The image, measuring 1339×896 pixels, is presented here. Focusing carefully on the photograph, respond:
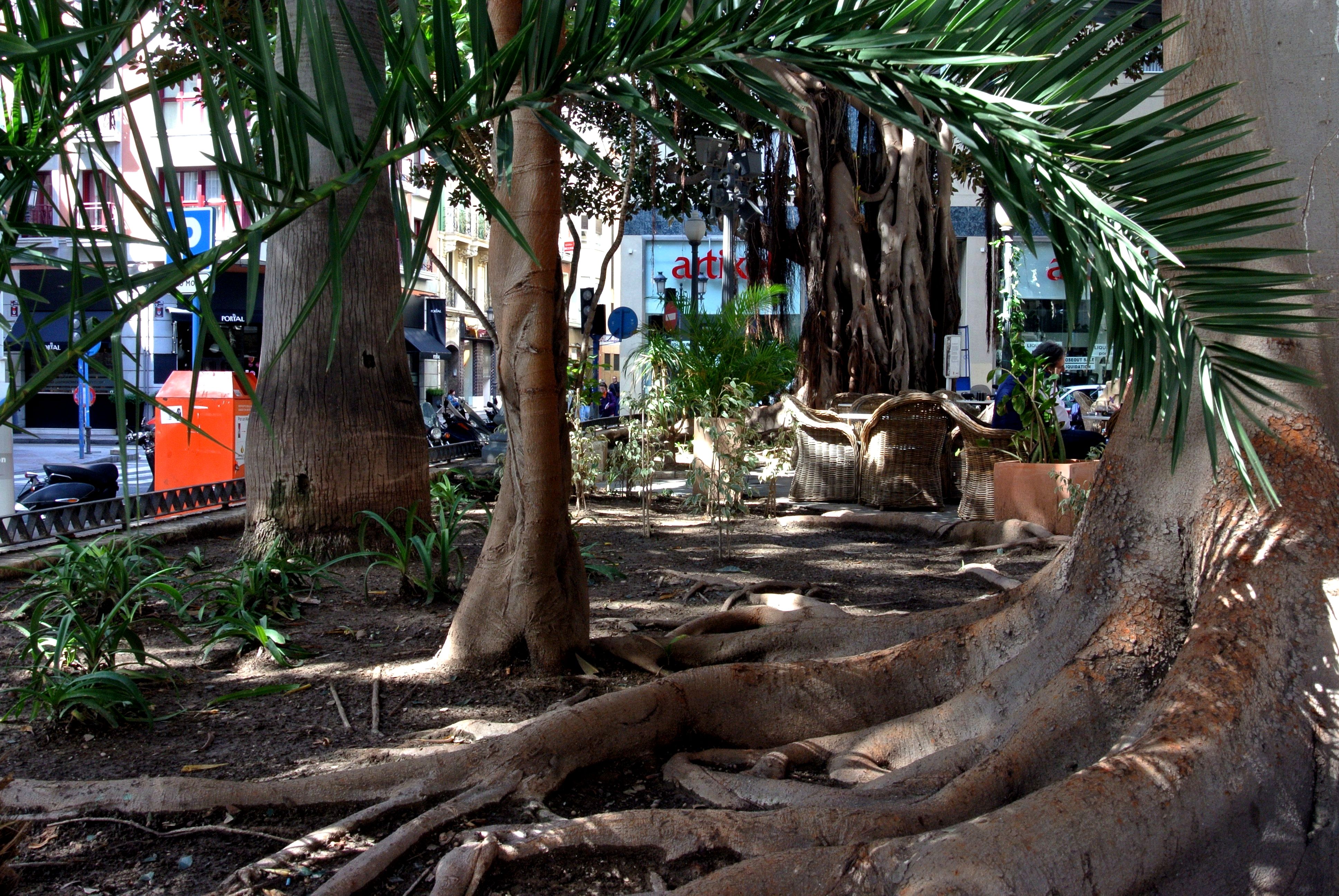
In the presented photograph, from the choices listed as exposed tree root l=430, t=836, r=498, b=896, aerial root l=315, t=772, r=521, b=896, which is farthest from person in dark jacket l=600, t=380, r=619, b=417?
exposed tree root l=430, t=836, r=498, b=896

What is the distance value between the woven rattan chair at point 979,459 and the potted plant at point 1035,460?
5.8 inches

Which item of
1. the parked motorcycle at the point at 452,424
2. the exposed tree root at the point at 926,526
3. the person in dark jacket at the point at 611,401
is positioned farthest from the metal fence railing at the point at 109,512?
the person in dark jacket at the point at 611,401

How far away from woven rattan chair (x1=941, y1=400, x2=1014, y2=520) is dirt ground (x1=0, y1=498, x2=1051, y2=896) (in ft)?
6.38

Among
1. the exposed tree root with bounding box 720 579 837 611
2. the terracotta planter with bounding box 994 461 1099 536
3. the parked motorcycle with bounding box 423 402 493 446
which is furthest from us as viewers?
the parked motorcycle with bounding box 423 402 493 446

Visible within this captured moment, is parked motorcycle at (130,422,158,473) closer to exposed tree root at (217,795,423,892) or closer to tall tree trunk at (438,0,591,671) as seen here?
tall tree trunk at (438,0,591,671)

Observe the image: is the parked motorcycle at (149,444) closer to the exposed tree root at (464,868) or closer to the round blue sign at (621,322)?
the round blue sign at (621,322)

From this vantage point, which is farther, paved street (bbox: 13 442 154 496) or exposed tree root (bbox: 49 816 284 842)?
paved street (bbox: 13 442 154 496)

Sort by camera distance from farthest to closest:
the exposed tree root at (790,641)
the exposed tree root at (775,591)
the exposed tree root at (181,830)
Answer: the exposed tree root at (775,591) < the exposed tree root at (790,641) < the exposed tree root at (181,830)

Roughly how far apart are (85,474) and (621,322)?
10.3 metres

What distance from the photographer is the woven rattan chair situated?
8.43 metres

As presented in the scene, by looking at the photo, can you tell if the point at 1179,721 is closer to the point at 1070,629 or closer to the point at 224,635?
the point at 1070,629

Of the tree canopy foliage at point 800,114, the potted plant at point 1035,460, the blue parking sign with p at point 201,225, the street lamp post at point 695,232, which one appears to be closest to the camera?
the tree canopy foliage at point 800,114

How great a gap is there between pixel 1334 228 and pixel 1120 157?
1100 mm

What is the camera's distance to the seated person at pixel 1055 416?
8.16 meters
